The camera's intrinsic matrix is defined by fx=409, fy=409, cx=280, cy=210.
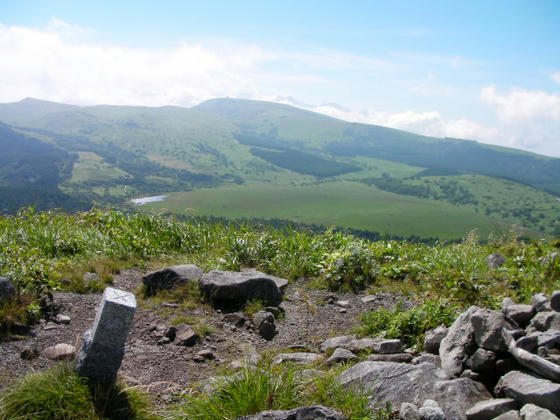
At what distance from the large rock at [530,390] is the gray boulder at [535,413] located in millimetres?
140

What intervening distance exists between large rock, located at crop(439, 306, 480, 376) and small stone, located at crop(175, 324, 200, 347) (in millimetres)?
3705

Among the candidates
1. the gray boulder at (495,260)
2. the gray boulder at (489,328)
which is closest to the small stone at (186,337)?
the gray boulder at (489,328)

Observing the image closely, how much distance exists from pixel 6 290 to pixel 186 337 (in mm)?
2895

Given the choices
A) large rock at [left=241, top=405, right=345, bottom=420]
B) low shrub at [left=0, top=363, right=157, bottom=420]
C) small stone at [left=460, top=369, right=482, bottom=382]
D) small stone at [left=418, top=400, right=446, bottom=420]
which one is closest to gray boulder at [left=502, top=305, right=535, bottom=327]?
small stone at [left=460, top=369, right=482, bottom=382]

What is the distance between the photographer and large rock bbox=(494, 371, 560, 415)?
3625 mm

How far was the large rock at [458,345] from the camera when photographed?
4770 mm

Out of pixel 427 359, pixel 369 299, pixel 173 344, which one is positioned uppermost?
pixel 427 359

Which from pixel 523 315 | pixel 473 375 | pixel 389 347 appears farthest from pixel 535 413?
pixel 523 315

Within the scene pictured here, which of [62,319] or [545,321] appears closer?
[545,321]

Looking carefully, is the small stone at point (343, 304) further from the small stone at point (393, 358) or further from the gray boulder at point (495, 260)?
the gray boulder at point (495, 260)

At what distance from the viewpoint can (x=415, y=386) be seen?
4.35 metres

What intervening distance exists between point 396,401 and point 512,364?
1.38 metres

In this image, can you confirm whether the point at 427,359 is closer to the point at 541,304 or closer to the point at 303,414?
the point at 541,304

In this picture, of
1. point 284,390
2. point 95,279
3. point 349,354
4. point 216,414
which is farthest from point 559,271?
point 95,279
